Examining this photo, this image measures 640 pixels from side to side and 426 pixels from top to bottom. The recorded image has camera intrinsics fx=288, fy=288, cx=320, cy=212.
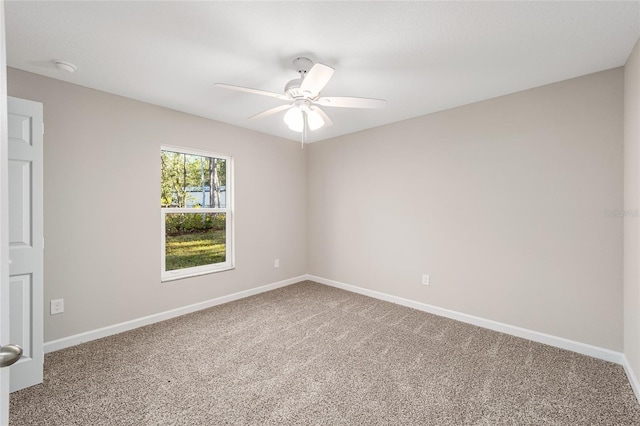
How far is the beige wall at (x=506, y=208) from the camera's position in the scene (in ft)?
7.82

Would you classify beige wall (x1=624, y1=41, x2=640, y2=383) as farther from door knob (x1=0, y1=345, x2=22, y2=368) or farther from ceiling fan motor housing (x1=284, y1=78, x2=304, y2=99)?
door knob (x1=0, y1=345, x2=22, y2=368)

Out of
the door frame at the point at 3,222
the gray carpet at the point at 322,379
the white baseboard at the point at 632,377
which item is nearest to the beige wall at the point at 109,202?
the gray carpet at the point at 322,379

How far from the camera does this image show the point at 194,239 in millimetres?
3641

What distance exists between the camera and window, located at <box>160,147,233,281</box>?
11.1 feet

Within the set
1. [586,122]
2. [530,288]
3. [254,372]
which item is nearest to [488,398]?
[530,288]

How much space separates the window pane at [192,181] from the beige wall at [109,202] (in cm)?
18

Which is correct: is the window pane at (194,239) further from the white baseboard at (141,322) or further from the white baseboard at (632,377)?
the white baseboard at (632,377)

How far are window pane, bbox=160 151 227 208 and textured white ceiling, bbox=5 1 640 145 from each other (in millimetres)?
836

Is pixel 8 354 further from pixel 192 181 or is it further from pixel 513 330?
pixel 513 330

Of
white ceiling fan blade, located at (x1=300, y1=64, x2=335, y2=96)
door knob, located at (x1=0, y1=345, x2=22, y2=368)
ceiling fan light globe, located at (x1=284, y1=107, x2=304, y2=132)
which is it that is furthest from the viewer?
Result: ceiling fan light globe, located at (x1=284, y1=107, x2=304, y2=132)

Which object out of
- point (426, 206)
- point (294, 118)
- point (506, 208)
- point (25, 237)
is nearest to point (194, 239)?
point (25, 237)

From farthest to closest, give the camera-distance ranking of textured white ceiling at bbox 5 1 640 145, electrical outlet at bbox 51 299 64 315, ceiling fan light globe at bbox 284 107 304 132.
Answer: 1. electrical outlet at bbox 51 299 64 315
2. ceiling fan light globe at bbox 284 107 304 132
3. textured white ceiling at bbox 5 1 640 145

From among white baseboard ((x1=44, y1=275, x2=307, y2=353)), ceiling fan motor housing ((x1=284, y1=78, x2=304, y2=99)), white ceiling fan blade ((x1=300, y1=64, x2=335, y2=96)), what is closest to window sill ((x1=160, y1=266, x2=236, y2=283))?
white baseboard ((x1=44, y1=275, x2=307, y2=353))

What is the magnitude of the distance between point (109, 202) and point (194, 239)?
3.40 ft
